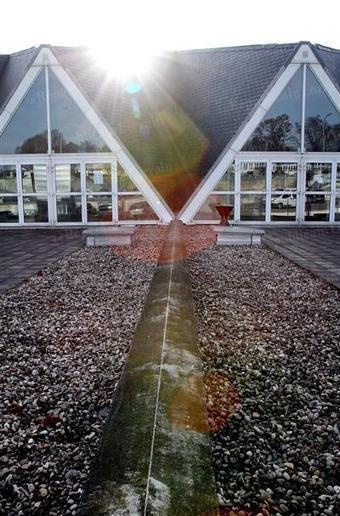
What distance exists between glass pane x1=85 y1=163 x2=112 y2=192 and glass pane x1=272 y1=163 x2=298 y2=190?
5836 mm

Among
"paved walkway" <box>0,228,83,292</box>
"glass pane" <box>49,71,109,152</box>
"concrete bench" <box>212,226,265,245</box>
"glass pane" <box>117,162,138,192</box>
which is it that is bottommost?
"paved walkway" <box>0,228,83,292</box>

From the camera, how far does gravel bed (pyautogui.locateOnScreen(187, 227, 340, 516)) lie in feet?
8.97

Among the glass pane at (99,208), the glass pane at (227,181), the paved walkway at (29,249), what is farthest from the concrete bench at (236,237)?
the glass pane at (99,208)

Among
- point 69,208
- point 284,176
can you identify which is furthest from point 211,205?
point 69,208

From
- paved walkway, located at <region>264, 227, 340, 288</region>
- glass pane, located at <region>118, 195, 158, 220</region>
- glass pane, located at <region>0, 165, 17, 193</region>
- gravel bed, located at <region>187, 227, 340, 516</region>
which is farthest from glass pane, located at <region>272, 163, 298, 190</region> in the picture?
gravel bed, located at <region>187, 227, 340, 516</region>

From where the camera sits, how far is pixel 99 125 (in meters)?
16.9

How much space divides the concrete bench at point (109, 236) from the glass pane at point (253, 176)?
565 centimetres

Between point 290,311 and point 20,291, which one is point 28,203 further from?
point 290,311

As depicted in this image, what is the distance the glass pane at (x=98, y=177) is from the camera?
17188mm

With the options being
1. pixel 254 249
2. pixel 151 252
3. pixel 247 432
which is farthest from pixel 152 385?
pixel 254 249

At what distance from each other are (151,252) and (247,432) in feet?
27.7

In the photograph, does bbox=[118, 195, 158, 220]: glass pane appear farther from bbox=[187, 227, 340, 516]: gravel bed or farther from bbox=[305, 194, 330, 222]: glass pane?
bbox=[187, 227, 340, 516]: gravel bed

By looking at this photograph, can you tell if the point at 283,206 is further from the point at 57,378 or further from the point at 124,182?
the point at 57,378

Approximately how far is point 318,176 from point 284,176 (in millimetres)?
1219
